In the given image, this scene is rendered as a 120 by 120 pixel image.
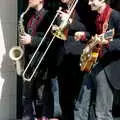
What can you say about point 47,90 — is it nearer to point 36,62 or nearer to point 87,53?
point 36,62

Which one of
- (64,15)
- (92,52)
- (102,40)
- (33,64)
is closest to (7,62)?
(33,64)

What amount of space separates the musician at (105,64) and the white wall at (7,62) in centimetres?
110

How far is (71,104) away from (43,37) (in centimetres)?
88

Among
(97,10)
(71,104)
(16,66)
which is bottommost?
(71,104)

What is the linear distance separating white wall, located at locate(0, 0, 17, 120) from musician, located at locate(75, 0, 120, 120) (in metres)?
1.10

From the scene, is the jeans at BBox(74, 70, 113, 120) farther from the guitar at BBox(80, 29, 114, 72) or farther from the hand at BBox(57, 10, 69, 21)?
the hand at BBox(57, 10, 69, 21)

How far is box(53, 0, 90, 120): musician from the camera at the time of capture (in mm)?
6676

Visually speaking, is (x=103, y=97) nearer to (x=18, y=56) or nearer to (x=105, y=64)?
(x=105, y=64)

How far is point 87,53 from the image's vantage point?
21.1 feet

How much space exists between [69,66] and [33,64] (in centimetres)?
40

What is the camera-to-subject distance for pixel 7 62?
7379mm

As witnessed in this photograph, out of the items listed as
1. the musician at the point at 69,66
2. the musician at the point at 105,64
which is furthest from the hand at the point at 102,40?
the musician at the point at 69,66

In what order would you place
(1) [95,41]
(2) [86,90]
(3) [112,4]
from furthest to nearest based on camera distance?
(3) [112,4]
(2) [86,90]
(1) [95,41]

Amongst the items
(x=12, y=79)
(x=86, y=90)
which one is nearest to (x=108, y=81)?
(x=86, y=90)
